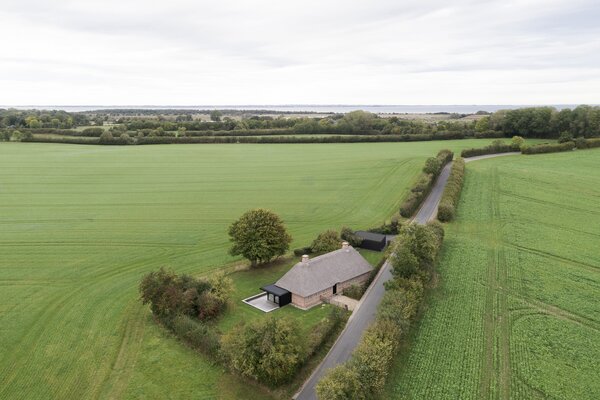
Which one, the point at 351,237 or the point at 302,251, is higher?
the point at 351,237

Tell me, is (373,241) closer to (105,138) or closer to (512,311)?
(512,311)

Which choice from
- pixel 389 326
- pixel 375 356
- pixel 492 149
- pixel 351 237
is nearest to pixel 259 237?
pixel 351 237

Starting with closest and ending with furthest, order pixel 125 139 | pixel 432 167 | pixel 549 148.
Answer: pixel 432 167 < pixel 549 148 < pixel 125 139

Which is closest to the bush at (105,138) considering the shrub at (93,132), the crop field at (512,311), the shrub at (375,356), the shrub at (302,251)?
the shrub at (93,132)

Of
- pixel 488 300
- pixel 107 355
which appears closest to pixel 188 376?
pixel 107 355

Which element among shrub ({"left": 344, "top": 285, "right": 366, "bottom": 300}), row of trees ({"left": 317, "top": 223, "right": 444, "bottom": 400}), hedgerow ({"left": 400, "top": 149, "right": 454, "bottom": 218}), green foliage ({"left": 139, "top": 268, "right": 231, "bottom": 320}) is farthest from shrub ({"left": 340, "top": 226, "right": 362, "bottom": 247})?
green foliage ({"left": 139, "top": 268, "right": 231, "bottom": 320})

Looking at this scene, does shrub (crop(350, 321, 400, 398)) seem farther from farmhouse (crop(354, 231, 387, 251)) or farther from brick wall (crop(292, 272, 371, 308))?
farmhouse (crop(354, 231, 387, 251))
